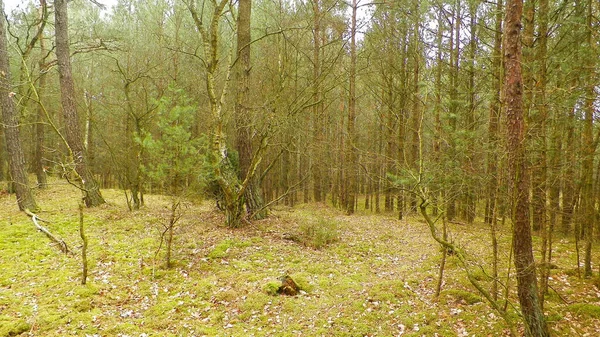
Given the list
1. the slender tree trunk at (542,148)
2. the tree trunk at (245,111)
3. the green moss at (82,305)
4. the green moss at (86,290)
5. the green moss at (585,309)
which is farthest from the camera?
the tree trunk at (245,111)

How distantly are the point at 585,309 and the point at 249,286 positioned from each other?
17.2 ft

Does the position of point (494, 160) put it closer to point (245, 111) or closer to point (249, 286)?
point (249, 286)

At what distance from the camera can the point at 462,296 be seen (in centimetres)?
553

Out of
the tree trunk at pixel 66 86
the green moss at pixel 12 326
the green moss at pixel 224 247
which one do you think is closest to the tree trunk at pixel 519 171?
the green moss at pixel 224 247

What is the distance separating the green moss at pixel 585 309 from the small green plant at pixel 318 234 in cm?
474

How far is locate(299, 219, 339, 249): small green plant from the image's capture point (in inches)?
319

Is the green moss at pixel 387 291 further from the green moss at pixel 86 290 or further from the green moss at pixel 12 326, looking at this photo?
the green moss at pixel 12 326

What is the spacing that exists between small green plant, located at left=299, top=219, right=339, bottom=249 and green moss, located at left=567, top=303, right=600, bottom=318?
15.5 ft

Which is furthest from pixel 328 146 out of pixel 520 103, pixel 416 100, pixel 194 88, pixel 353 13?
pixel 520 103

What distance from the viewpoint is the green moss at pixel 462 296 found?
5.41 m

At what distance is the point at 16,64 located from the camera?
595 inches

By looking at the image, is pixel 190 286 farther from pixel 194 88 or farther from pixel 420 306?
pixel 194 88

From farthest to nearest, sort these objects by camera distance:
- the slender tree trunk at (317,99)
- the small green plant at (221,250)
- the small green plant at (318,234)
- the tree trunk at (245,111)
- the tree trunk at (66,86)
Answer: the slender tree trunk at (317,99), the tree trunk at (66,86), the tree trunk at (245,111), the small green plant at (318,234), the small green plant at (221,250)

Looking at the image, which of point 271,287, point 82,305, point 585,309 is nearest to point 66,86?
point 82,305
